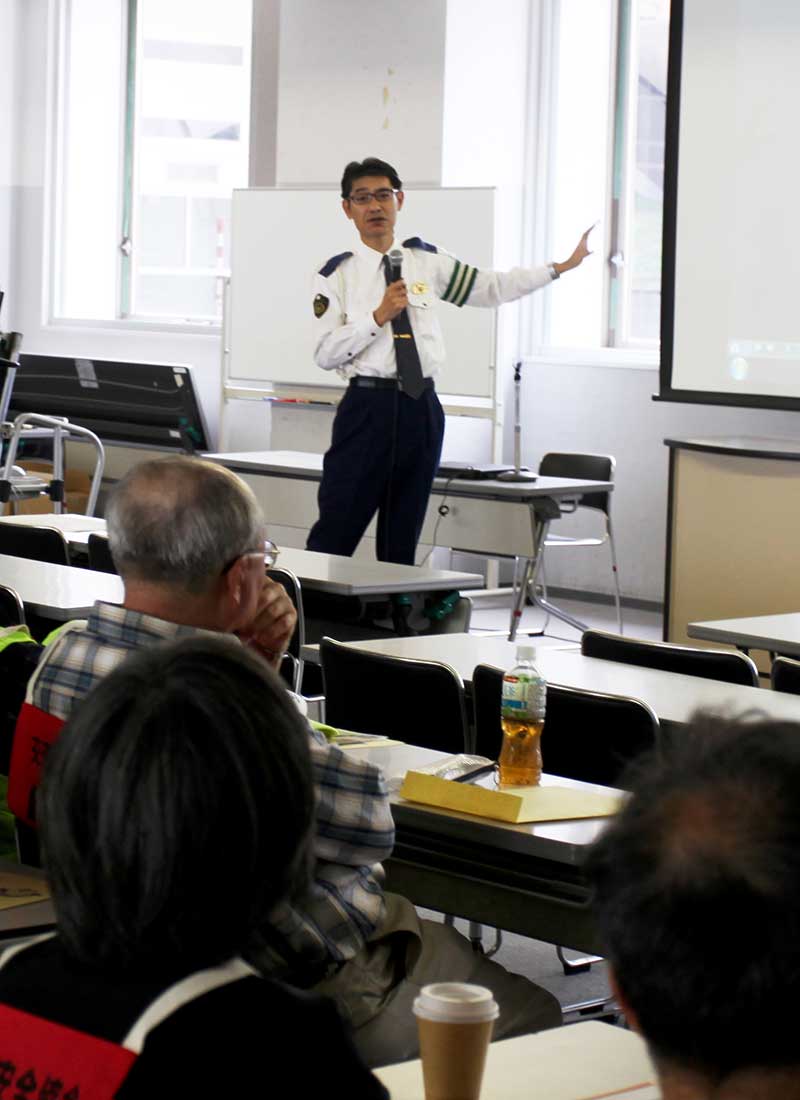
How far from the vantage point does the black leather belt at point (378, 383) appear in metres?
6.25

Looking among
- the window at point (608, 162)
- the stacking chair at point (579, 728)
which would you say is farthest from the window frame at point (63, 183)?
the stacking chair at point (579, 728)

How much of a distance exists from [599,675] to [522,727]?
1002mm

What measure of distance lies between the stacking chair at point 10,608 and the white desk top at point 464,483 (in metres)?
3.24

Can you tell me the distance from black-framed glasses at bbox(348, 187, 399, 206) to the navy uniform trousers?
2.25 ft

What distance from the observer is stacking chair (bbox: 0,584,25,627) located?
3764 mm

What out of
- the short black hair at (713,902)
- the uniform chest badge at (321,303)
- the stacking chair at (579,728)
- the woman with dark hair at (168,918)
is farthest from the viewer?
the uniform chest badge at (321,303)

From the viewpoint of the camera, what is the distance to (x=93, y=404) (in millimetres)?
10266

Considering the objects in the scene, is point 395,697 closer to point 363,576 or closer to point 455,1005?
point 363,576

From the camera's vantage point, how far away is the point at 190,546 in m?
2.08

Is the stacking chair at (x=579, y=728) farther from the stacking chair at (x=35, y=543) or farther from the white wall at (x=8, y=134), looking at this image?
the white wall at (x=8, y=134)

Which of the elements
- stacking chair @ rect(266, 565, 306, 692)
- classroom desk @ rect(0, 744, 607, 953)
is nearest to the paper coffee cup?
classroom desk @ rect(0, 744, 607, 953)

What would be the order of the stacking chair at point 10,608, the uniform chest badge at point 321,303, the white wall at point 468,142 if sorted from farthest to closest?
the white wall at point 468,142, the uniform chest badge at point 321,303, the stacking chair at point 10,608

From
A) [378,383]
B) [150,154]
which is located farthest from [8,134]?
[378,383]

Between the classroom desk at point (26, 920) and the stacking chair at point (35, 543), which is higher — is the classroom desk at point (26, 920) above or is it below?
below
